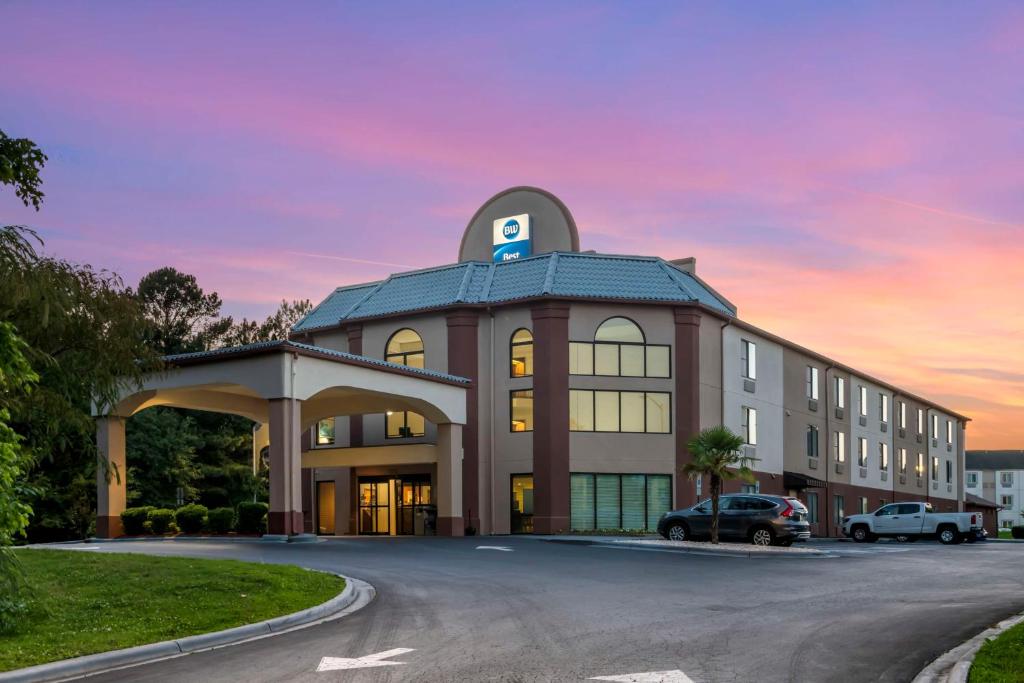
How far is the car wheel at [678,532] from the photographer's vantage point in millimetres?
33531

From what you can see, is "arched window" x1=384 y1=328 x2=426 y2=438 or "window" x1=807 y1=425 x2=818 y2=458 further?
"window" x1=807 y1=425 x2=818 y2=458

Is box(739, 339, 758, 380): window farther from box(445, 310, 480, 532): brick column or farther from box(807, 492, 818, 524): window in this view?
box(445, 310, 480, 532): brick column

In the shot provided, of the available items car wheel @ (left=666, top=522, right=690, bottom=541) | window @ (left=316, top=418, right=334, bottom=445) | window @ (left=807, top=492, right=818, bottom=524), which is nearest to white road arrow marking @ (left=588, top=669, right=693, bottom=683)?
car wheel @ (left=666, top=522, right=690, bottom=541)

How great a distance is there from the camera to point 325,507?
48.5 m

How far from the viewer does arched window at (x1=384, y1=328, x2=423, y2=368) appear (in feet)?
147

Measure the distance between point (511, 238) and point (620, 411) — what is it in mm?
9903

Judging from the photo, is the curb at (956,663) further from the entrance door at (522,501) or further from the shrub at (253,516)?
the entrance door at (522,501)

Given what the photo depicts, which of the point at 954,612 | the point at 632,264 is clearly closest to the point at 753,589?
the point at 954,612

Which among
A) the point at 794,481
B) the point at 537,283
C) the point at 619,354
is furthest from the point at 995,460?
the point at 537,283

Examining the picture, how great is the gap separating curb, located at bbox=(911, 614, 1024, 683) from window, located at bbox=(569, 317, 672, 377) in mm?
29312

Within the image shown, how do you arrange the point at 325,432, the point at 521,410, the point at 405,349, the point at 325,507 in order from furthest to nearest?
the point at 325,507, the point at 325,432, the point at 405,349, the point at 521,410

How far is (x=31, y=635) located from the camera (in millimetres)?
12938

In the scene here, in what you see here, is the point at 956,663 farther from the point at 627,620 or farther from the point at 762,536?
the point at 762,536

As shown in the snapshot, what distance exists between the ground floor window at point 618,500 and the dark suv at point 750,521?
821 centimetres
